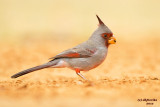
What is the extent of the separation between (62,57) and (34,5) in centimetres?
1373

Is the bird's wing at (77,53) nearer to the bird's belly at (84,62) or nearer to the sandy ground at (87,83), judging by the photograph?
the bird's belly at (84,62)

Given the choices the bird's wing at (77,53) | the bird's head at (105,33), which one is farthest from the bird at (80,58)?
the bird's head at (105,33)

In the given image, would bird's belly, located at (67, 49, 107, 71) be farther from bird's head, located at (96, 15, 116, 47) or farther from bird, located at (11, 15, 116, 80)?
bird's head, located at (96, 15, 116, 47)

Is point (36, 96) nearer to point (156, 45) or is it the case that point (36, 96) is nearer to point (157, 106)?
point (157, 106)

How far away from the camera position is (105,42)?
575 cm

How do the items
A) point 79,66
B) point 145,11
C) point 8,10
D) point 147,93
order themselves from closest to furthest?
1. point 147,93
2. point 79,66
3. point 8,10
4. point 145,11

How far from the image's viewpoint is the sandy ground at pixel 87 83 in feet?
11.4

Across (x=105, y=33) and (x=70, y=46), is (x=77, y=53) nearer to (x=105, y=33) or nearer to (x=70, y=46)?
(x=105, y=33)

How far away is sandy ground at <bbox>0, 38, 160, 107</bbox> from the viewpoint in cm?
347

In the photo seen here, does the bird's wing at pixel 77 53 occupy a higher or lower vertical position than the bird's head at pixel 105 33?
lower

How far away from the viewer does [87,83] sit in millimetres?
5242

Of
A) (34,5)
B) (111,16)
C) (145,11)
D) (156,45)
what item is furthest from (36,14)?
(156,45)

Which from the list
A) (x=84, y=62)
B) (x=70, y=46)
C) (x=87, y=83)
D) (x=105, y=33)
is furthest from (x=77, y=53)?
(x=70, y=46)

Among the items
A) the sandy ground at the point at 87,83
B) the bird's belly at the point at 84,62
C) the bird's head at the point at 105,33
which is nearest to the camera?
the sandy ground at the point at 87,83
